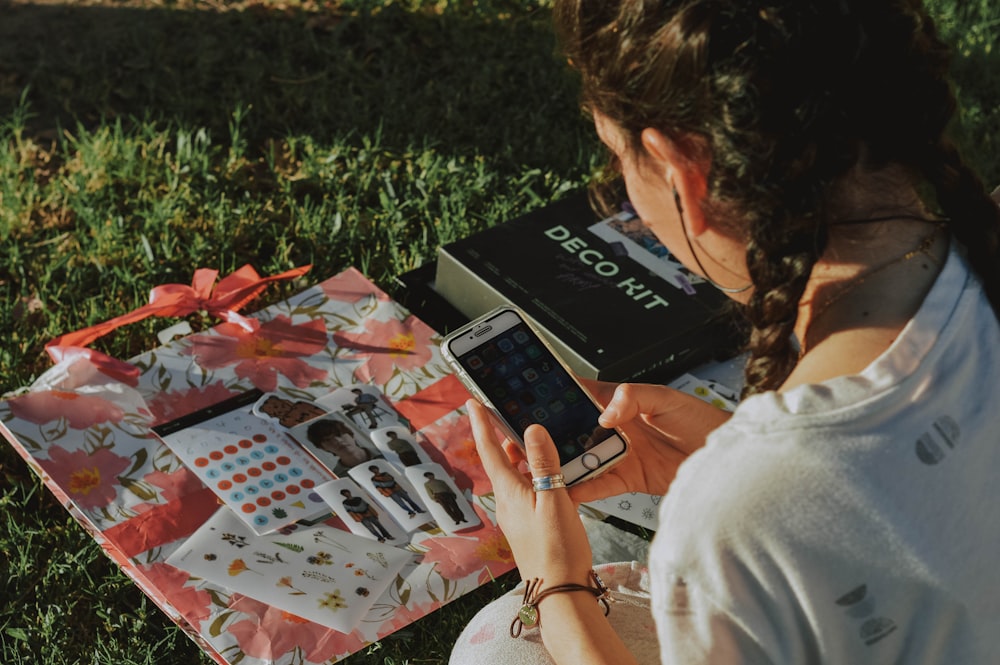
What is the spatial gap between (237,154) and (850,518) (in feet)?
7.63

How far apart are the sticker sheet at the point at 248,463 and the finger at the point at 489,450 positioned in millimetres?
442

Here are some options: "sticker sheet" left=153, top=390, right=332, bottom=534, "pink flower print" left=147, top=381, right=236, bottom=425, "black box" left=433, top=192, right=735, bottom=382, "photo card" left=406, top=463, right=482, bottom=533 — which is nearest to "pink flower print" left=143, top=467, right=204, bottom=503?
"sticker sheet" left=153, top=390, right=332, bottom=534

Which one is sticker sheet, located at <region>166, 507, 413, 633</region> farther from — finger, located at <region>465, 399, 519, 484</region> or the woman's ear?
the woman's ear

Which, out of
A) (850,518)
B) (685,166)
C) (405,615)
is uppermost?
(685,166)

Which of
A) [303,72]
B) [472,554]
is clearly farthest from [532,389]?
[303,72]

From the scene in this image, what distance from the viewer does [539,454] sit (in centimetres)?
163

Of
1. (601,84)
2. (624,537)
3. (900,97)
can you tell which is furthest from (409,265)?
(900,97)

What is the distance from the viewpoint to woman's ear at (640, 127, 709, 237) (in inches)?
50.7

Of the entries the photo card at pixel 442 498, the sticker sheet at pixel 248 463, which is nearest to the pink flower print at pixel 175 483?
the sticker sheet at pixel 248 463

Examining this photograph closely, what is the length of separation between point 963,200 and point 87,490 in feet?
5.05

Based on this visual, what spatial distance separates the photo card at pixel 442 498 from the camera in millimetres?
2031

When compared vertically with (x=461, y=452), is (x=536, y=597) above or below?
above

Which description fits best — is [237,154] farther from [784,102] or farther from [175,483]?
[784,102]

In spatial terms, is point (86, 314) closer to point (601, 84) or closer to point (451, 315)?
point (451, 315)
